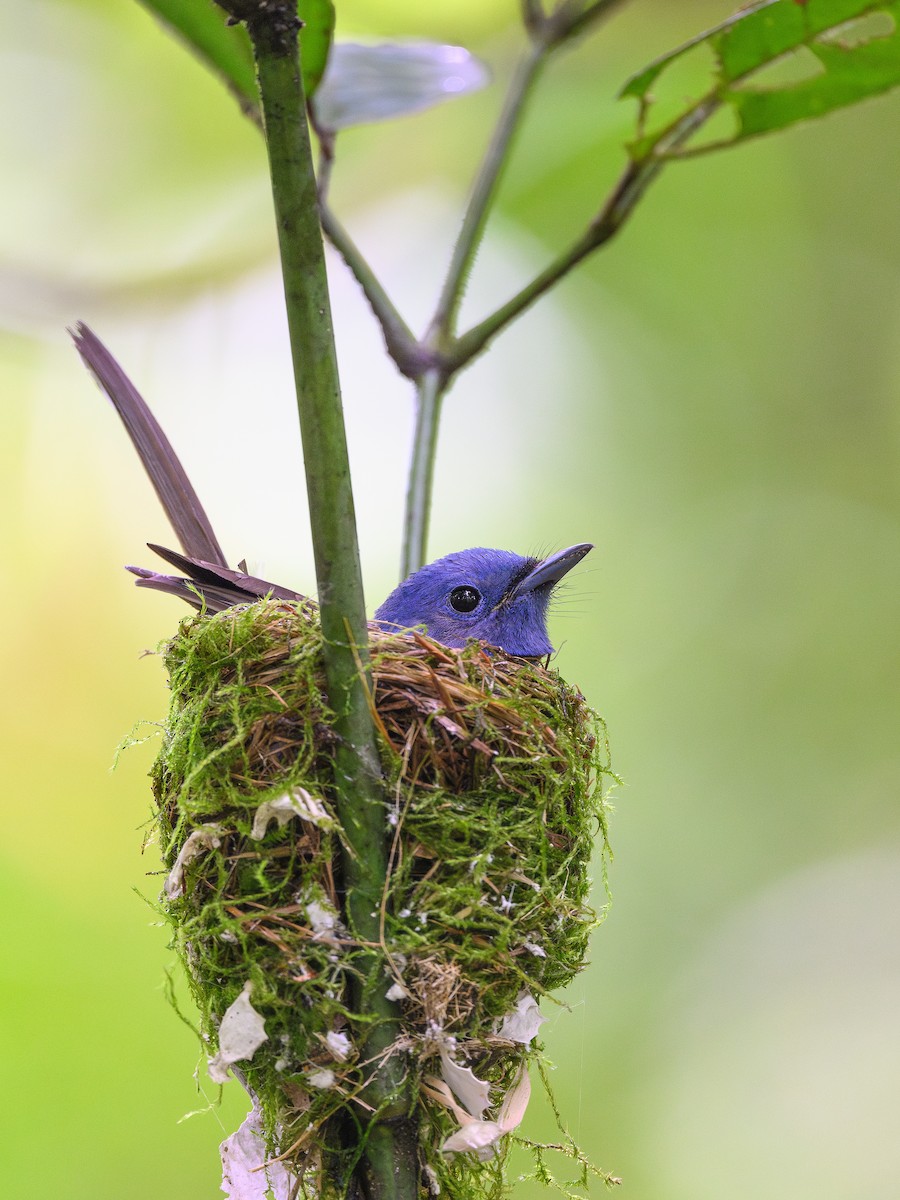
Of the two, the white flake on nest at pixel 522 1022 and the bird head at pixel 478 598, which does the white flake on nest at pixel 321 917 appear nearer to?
the white flake on nest at pixel 522 1022

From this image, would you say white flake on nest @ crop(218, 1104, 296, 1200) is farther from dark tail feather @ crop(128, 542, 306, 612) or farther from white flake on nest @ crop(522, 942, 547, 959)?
dark tail feather @ crop(128, 542, 306, 612)

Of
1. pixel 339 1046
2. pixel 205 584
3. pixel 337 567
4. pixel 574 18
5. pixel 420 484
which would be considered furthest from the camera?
pixel 574 18

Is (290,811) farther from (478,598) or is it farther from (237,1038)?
(478,598)

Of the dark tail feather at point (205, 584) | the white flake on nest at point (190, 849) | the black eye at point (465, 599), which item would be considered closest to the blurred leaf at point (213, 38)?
the dark tail feather at point (205, 584)

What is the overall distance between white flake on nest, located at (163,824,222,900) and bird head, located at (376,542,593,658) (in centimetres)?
122

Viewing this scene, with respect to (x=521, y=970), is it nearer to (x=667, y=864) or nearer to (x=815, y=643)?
(x=667, y=864)

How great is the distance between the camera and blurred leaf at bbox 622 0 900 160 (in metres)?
2.44

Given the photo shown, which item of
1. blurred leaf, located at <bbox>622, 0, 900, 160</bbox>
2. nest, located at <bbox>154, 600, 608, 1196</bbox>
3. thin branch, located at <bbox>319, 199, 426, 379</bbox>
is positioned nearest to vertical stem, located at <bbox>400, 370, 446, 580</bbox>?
thin branch, located at <bbox>319, 199, 426, 379</bbox>

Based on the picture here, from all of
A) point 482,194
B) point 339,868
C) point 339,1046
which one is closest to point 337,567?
point 339,868

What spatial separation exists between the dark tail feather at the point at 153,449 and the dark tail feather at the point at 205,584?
0.04m

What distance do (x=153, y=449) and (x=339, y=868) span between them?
114 cm

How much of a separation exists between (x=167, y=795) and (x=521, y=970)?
2.21 ft

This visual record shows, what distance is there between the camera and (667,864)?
4801mm

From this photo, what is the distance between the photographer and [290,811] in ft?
5.25
